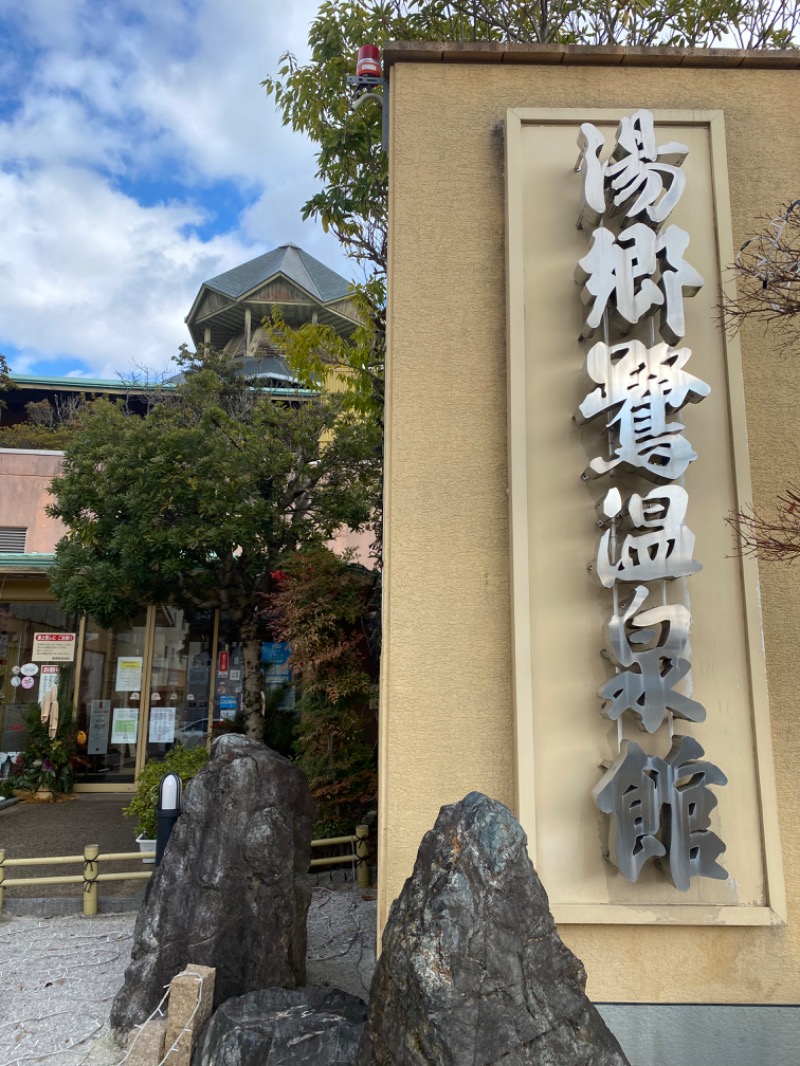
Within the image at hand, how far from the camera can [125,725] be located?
519 inches

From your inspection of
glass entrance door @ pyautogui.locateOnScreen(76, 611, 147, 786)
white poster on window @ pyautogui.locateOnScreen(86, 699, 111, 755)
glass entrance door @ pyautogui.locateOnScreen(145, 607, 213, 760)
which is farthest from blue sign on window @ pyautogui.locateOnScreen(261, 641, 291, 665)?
white poster on window @ pyautogui.locateOnScreen(86, 699, 111, 755)

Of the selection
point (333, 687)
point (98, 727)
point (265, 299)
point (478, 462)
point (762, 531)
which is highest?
point (265, 299)

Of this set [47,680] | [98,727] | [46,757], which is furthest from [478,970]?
[47,680]

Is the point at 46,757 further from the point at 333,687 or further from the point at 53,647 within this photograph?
the point at 333,687

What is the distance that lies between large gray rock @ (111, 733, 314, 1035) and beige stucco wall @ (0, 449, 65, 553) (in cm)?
1501

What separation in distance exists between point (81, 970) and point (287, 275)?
2595cm

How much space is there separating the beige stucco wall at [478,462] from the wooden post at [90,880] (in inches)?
149

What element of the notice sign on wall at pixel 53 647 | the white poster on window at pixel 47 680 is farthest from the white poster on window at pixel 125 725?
the notice sign on wall at pixel 53 647

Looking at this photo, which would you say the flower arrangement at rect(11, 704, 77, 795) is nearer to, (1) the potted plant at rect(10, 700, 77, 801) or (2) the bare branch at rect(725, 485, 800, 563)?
(1) the potted plant at rect(10, 700, 77, 801)

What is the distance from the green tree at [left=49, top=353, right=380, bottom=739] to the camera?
10.3m

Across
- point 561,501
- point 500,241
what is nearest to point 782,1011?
point 561,501

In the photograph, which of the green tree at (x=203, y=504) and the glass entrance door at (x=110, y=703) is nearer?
the green tree at (x=203, y=504)

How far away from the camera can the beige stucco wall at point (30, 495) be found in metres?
18.4

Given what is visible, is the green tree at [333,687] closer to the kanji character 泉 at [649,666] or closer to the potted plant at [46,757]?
the kanji character 泉 at [649,666]
